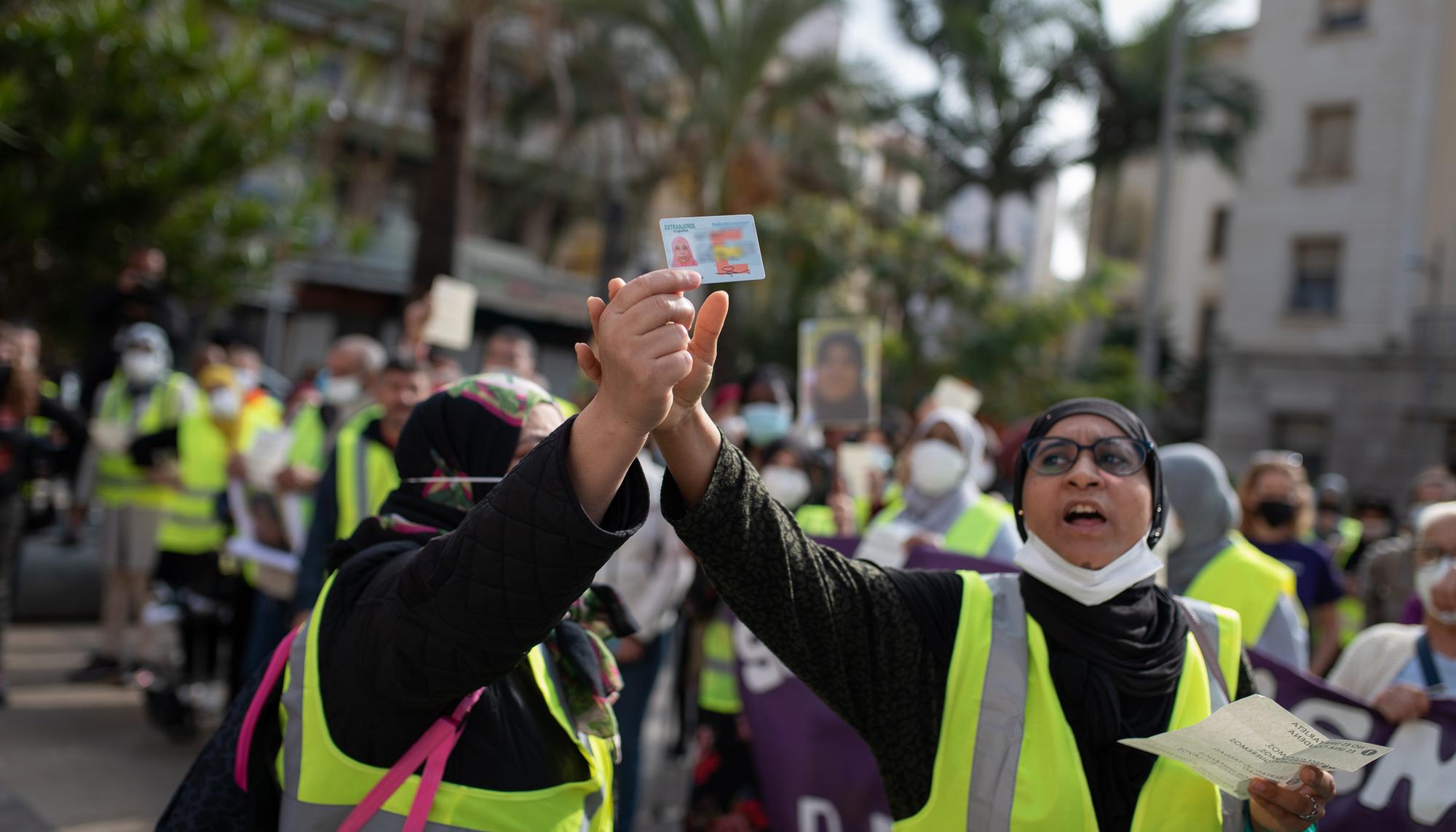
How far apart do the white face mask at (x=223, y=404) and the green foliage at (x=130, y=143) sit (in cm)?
284

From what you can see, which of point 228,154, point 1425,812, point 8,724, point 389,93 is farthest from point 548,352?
point 1425,812

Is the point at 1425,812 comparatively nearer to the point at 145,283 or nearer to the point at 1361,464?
the point at 145,283

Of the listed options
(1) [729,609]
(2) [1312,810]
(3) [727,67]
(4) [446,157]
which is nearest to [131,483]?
(1) [729,609]

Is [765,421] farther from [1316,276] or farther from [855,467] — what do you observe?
[1316,276]

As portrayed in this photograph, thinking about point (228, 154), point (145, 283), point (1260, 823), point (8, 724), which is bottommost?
point (8, 724)

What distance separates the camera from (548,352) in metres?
25.7

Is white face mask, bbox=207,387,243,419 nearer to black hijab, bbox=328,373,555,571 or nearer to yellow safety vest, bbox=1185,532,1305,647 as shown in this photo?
black hijab, bbox=328,373,555,571

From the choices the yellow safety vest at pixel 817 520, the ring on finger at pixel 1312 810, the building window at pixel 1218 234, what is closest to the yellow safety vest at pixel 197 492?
the yellow safety vest at pixel 817 520

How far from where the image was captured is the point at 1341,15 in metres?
23.8

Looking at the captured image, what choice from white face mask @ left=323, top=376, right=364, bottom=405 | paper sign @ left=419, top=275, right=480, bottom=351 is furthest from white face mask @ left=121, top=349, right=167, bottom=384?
paper sign @ left=419, top=275, right=480, bottom=351

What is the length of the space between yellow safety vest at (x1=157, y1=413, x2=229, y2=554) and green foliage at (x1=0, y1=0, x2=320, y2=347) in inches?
117

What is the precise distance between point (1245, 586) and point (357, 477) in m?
3.18

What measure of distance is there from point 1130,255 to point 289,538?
118 feet

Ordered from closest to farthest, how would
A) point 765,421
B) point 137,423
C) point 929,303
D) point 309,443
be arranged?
1. point 309,443
2. point 765,421
3. point 137,423
4. point 929,303
